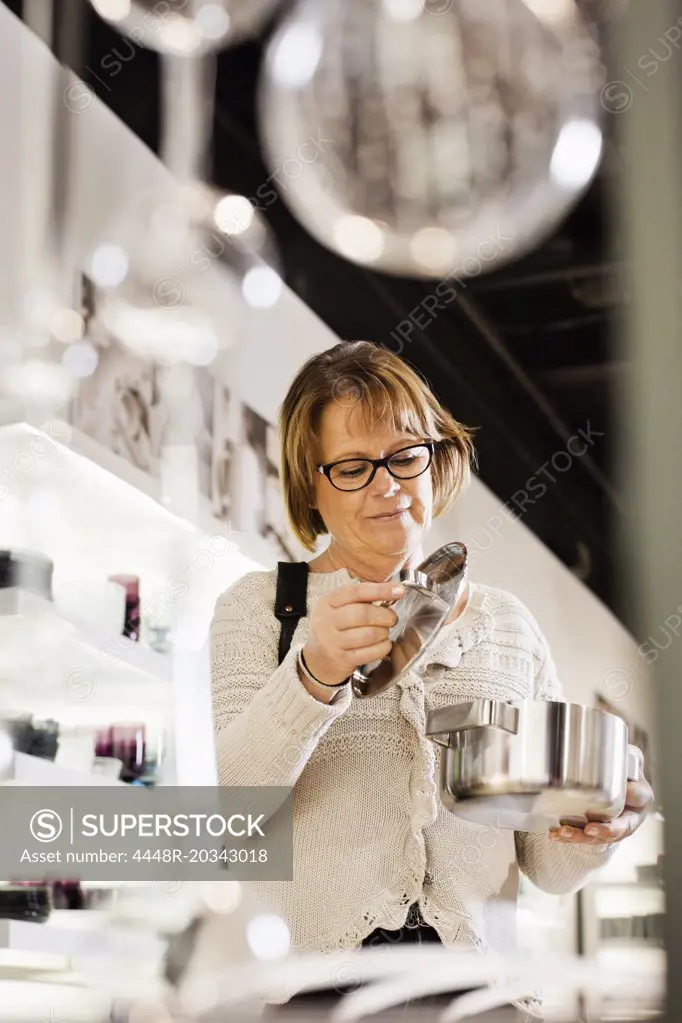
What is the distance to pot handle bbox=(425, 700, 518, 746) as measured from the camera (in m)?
0.89

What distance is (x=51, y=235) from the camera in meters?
1.69

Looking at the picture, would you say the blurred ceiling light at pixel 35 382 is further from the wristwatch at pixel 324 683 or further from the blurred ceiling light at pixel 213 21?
the wristwatch at pixel 324 683

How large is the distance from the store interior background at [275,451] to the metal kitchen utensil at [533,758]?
0.12 feet

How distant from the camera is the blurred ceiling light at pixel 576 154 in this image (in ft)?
3.88

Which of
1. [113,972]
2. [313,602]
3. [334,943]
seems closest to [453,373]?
[313,602]

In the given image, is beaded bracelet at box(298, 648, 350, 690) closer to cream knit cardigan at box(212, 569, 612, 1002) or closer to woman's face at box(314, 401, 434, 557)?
cream knit cardigan at box(212, 569, 612, 1002)

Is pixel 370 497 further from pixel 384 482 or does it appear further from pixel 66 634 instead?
pixel 66 634

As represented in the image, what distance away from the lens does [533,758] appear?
34.7 inches

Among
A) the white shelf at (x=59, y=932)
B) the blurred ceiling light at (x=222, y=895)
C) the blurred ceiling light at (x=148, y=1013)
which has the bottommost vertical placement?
the blurred ceiling light at (x=148, y=1013)

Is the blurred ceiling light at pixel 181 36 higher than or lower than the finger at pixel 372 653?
higher

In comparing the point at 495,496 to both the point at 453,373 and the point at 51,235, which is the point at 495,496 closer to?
the point at 453,373

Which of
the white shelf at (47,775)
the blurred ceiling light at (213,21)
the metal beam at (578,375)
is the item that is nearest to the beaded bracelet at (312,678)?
the metal beam at (578,375)

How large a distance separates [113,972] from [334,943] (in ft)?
1.13

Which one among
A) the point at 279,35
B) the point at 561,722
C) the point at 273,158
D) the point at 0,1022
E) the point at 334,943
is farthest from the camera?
the point at 273,158
